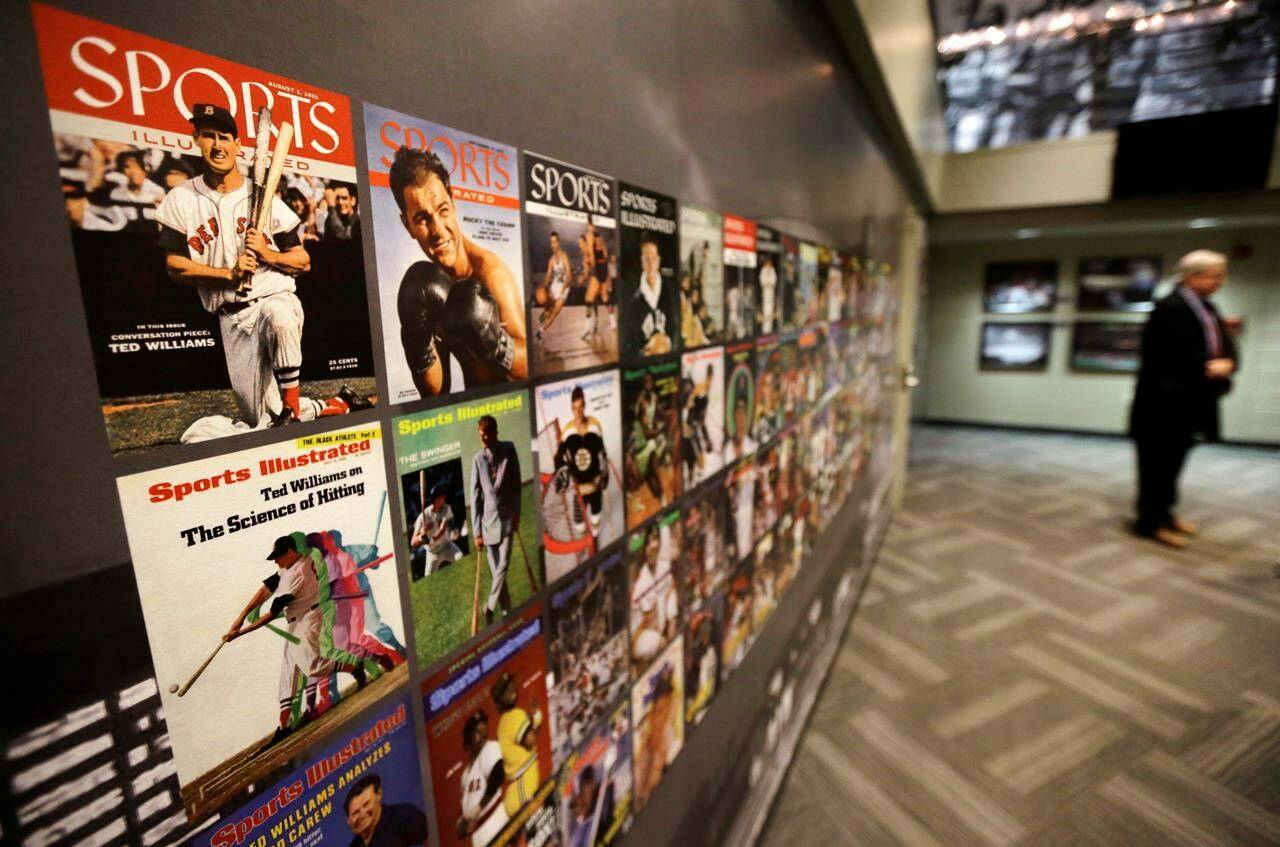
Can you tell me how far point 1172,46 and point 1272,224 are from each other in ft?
8.12

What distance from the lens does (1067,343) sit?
645cm

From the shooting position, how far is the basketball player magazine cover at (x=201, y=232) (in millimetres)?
333

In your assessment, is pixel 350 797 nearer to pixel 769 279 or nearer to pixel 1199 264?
pixel 769 279

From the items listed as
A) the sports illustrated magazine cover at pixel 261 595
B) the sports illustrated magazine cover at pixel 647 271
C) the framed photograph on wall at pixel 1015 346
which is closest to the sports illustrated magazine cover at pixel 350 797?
the sports illustrated magazine cover at pixel 261 595

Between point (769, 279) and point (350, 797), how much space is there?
1285 mm

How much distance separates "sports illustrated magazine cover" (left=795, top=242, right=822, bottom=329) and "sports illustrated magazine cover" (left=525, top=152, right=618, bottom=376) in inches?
37.7

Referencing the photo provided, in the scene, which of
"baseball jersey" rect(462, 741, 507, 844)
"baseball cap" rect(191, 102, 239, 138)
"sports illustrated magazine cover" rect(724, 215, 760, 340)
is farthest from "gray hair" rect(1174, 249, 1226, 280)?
"baseball cap" rect(191, 102, 239, 138)

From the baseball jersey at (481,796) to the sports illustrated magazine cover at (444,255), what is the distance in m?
0.47

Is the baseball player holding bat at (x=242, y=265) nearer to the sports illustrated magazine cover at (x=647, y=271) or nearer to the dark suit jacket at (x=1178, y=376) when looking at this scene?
the sports illustrated magazine cover at (x=647, y=271)

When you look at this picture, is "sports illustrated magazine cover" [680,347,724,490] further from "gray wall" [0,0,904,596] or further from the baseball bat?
the baseball bat

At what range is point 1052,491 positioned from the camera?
15.2ft

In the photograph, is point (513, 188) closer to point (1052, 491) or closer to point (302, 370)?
point (302, 370)

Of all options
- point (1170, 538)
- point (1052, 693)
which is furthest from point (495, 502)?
point (1170, 538)

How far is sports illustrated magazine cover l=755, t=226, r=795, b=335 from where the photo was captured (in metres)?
1.33
